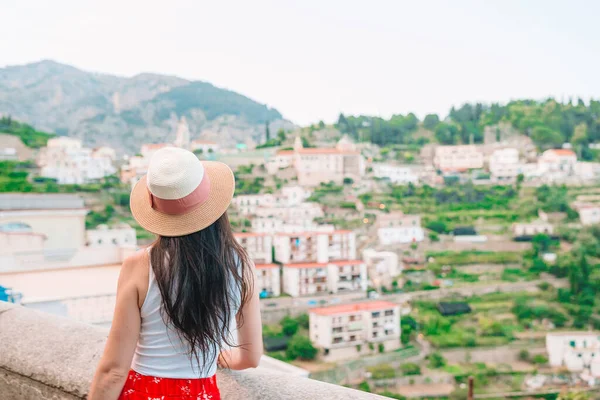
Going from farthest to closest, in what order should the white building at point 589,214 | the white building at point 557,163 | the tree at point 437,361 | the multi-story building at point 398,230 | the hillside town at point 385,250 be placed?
the white building at point 557,163 → the white building at point 589,214 → the multi-story building at point 398,230 → the tree at point 437,361 → the hillside town at point 385,250

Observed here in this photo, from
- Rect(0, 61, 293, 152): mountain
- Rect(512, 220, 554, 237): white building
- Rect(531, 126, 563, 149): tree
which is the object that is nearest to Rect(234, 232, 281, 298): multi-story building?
Rect(512, 220, 554, 237): white building

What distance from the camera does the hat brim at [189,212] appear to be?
69cm

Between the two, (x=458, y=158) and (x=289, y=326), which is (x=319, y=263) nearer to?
(x=289, y=326)

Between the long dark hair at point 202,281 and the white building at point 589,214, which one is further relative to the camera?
the white building at point 589,214

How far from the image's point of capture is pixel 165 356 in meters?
0.70

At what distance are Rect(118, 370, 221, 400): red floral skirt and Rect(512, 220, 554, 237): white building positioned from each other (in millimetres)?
27718

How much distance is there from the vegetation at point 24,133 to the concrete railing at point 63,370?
33517 millimetres

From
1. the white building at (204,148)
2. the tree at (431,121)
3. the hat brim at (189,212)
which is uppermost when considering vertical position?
the tree at (431,121)

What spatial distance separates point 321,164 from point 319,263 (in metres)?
12.1

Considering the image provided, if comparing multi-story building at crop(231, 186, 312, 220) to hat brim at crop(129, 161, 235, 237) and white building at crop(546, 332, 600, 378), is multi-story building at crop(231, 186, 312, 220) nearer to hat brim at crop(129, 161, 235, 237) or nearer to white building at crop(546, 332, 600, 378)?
white building at crop(546, 332, 600, 378)

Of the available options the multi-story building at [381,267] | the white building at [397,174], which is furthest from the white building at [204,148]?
the multi-story building at [381,267]

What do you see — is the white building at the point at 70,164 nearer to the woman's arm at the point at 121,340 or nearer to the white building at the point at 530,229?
the white building at the point at 530,229

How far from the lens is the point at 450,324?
19.2 m

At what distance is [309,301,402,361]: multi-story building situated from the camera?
17156 mm
